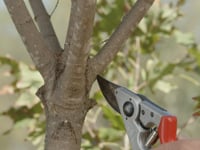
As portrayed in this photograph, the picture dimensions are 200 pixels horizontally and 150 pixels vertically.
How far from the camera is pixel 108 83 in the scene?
3.17 ft

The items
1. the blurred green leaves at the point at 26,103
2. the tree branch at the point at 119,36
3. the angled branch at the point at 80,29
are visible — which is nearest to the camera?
the angled branch at the point at 80,29

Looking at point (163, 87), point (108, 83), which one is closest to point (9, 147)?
point (163, 87)

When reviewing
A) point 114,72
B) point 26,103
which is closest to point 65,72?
point 26,103

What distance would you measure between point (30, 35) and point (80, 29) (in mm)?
114

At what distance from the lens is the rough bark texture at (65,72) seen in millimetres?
856

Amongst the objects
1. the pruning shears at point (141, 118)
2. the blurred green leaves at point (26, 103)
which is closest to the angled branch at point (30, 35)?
the pruning shears at point (141, 118)

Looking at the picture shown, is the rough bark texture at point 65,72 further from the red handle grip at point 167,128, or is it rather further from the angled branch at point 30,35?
the red handle grip at point 167,128

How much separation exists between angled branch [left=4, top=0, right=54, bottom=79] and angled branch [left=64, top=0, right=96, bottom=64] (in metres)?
0.05

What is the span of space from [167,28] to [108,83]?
102 centimetres

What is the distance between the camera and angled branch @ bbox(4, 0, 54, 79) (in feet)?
2.86

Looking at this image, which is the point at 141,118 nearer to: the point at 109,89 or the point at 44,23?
the point at 109,89

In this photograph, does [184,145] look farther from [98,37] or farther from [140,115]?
[98,37]

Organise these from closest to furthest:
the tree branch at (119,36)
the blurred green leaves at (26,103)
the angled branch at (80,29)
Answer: the angled branch at (80,29), the tree branch at (119,36), the blurred green leaves at (26,103)

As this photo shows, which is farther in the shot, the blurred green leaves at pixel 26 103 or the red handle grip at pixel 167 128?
the blurred green leaves at pixel 26 103
